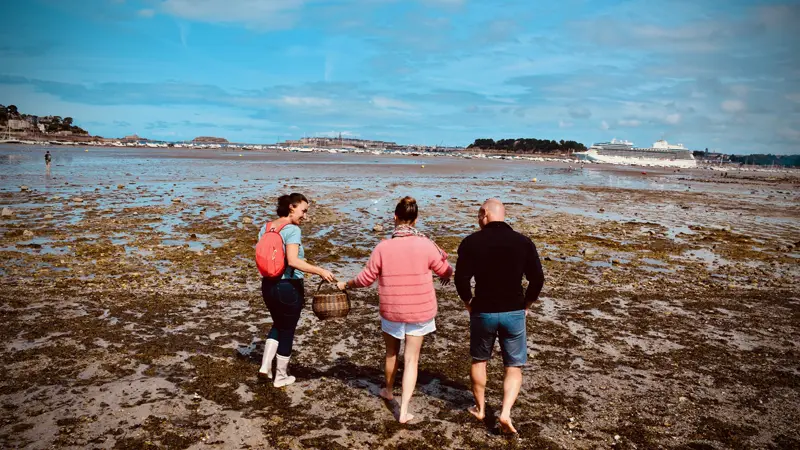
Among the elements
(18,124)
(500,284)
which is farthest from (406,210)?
(18,124)

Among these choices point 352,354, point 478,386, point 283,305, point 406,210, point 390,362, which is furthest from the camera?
point 352,354

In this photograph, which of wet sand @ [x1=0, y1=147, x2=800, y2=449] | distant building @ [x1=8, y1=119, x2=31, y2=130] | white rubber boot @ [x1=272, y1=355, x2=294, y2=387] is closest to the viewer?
wet sand @ [x1=0, y1=147, x2=800, y2=449]

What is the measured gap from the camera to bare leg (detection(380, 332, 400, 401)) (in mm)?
5443

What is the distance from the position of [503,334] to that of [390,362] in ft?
4.52

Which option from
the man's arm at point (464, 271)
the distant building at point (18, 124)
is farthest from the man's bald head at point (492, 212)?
the distant building at point (18, 124)

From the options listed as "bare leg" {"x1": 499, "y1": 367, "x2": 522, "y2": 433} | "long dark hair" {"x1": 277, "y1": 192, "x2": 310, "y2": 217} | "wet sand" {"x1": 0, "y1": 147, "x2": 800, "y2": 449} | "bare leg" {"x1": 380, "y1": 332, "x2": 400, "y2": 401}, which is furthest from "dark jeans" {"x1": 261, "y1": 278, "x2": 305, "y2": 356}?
"bare leg" {"x1": 499, "y1": 367, "x2": 522, "y2": 433}

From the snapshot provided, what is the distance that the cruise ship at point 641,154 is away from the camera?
540 ft

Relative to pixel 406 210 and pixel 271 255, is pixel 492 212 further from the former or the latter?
pixel 271 255

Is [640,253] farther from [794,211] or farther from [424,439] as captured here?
[794,211]

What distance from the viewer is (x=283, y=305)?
5836 mm

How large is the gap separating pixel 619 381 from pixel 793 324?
16.9 ft

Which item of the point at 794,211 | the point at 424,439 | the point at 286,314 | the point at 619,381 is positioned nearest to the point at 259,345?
the point at 286,314

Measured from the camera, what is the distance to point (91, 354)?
6.79 meters

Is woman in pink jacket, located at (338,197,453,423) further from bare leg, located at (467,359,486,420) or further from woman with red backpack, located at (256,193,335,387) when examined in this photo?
woman with red backpack, located at (256,193,335,387)
